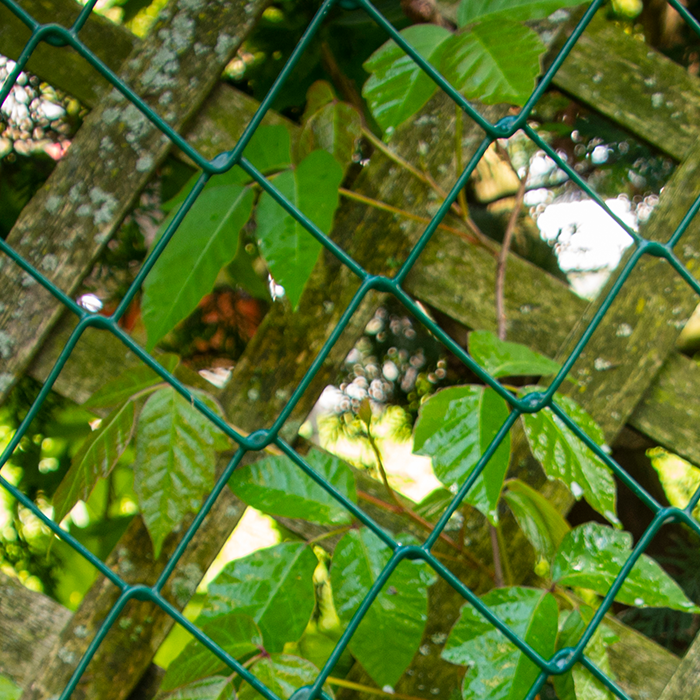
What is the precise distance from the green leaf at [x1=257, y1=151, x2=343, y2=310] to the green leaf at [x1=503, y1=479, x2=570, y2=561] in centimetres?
28

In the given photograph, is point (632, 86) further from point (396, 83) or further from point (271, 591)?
point (271, 591)

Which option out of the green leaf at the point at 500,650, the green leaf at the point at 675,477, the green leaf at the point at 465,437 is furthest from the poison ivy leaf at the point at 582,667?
the green leaf at the point at 675,477

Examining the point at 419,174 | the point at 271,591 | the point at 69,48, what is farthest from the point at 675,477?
the point at 69,48

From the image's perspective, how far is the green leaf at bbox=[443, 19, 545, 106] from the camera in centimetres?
42

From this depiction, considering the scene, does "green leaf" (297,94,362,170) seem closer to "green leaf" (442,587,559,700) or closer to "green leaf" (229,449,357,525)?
"green leaf" (229,449,357,525)

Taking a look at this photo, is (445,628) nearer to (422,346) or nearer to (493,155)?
(422,346)

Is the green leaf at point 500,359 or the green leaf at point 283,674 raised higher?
the green leaf at point 500,359

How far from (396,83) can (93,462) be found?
14.9 inches

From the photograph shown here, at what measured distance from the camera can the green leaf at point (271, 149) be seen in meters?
0.57

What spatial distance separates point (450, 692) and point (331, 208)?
1.91ft

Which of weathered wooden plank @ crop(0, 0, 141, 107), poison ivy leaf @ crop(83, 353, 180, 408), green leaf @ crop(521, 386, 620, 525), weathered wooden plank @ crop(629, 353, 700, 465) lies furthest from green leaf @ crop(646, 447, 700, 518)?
weathered wooden plank @ crop(0, 0, 141, 107)

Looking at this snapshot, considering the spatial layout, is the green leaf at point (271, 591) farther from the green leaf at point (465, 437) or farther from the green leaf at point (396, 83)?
the green leaf at point (396, 83)

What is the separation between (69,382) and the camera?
2.35 ft

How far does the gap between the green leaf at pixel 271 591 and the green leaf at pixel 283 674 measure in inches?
0.9
